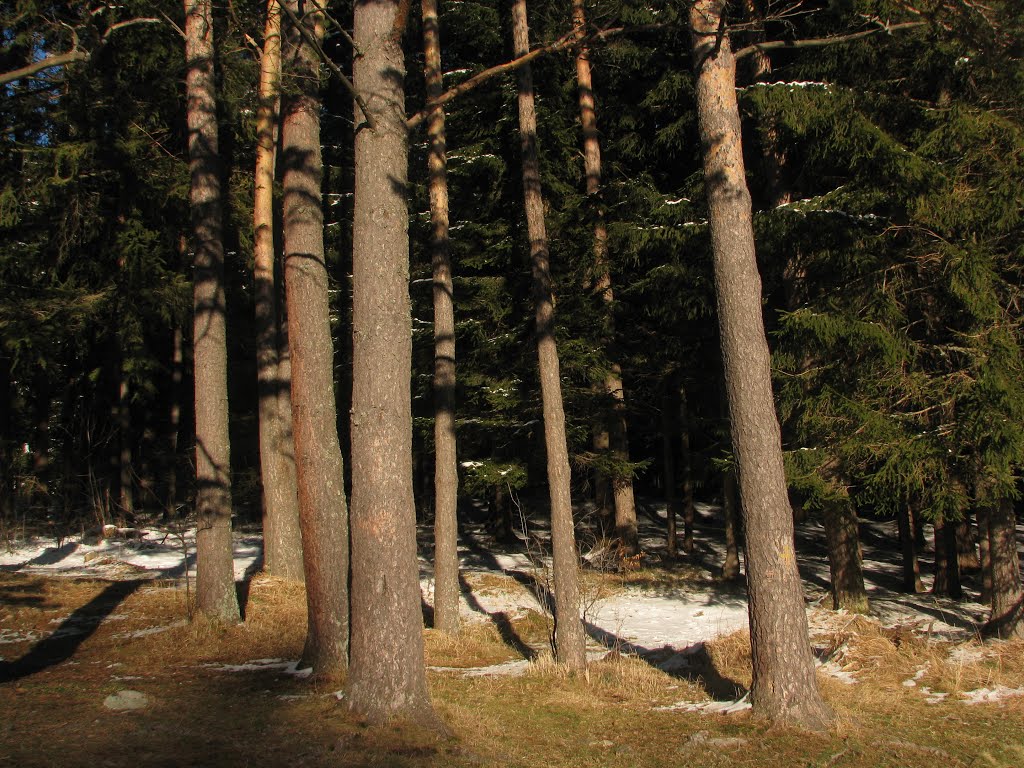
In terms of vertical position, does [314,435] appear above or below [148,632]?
above

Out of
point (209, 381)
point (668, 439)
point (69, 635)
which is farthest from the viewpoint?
point (668, 439)

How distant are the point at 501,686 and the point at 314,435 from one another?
339 cm

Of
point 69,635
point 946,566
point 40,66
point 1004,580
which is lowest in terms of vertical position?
point 946,566

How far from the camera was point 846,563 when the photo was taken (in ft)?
41.0

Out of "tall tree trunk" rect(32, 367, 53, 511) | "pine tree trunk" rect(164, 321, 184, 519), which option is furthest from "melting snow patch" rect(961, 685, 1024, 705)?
"tall tree trunk" rect(32, 367, 53, 511)

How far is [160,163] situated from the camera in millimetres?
16438

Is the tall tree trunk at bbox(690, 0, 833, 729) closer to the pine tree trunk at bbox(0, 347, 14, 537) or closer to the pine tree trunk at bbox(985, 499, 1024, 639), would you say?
the pine tree trunk at bbox(985, 499, 1024, 639)

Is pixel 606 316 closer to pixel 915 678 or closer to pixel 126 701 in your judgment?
pixel 915 678

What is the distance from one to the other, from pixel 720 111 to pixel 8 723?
8.09 metres

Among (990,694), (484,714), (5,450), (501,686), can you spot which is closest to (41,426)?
(5,450)

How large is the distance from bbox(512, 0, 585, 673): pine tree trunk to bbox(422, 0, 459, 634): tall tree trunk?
1.52 meters

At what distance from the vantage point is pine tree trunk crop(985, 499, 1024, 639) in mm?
10625

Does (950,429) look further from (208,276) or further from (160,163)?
(160,163)

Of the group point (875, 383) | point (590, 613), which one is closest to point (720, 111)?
point (875, 383)
